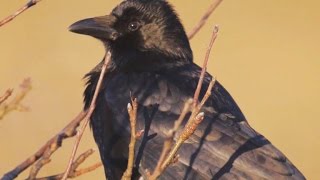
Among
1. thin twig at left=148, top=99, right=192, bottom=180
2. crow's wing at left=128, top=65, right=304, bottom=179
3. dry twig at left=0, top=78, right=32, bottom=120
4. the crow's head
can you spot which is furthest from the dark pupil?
thin twig at left=148, top=99, right=192, bottom=180

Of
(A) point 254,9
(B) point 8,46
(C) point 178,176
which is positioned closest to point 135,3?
(C) point 178,176

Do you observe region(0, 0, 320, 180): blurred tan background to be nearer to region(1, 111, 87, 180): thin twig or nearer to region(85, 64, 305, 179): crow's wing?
region(85, 64, 305, 179): crow's wing

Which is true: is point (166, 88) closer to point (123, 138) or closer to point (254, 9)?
point (123, 138)

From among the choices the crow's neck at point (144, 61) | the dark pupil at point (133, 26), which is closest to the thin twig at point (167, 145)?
the crow's neck at point (144, 61)

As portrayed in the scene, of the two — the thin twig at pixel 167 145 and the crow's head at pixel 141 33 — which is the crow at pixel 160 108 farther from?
the thin twig at pixel 167 145

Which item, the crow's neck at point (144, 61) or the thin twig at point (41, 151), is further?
the crow's neck at point (144, 61)
